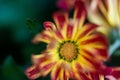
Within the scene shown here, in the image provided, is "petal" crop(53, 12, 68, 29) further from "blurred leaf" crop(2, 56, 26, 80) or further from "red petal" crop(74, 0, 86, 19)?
"blurred leaf" crop(2, 56, 26, 80)

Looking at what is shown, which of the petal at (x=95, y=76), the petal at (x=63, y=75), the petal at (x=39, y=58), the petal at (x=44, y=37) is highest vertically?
the petal at (x=44, y=37)

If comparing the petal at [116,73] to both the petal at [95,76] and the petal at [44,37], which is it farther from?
the petal at [44,37]

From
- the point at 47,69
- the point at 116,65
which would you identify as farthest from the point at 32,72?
the point at 116,65

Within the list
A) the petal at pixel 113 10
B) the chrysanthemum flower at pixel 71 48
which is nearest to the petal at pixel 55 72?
the chrysanthemum flower at pixel 71 48

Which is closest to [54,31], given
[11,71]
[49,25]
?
[49,25]

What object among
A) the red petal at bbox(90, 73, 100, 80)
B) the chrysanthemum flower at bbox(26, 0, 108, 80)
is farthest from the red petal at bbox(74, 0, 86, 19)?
the red petal at bbox(90, 73, 100, 80)

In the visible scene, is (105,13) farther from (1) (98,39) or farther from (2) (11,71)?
(2) (11,71)
